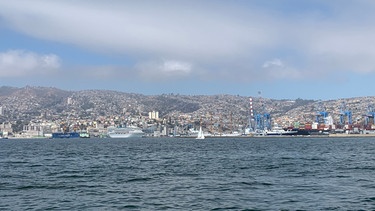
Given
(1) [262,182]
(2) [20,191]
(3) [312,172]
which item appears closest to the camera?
(2) [20,191]

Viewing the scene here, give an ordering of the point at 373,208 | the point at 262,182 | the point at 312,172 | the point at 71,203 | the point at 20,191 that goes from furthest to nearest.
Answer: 1. the point at 312,172
2. the point at 262,182
3. the point at 20,191
4. the point at 71,203
5. the point at 373,208

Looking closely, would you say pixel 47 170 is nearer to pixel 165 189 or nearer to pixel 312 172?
pixel 165 189

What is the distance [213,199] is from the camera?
2662 cm

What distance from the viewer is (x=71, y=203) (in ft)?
85.3

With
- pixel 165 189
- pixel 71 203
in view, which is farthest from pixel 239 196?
pixel 71 203

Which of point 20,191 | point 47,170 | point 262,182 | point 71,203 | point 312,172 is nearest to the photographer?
point 71,203

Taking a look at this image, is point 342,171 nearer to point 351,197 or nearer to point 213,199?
point 351,197

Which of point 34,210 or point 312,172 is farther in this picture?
point 312,172

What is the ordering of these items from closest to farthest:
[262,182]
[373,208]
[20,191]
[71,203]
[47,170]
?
[373,208]
[71,203]
[20,191]
[262,182]
[47,170]

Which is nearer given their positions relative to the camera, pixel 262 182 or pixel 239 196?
pixel 239 196

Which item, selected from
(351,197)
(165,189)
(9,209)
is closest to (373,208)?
(351,197)

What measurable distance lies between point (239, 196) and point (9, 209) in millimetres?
12788

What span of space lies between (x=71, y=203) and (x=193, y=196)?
7011 mm

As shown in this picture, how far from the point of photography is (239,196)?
90.3ft
